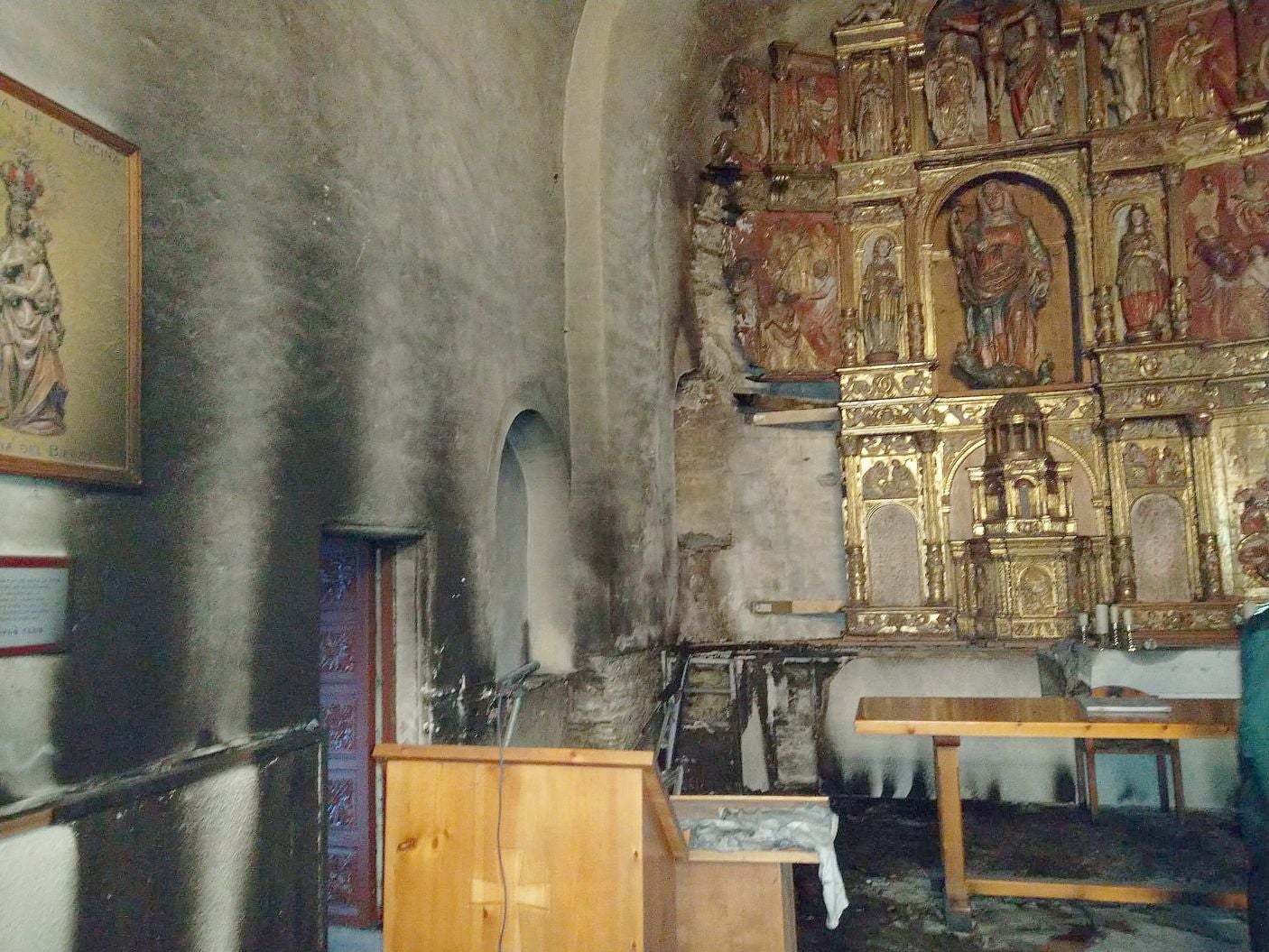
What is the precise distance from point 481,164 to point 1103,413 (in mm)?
5470

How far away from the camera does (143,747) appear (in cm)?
258

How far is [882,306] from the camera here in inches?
322

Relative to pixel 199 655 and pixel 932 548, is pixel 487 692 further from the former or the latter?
pixel 932 548

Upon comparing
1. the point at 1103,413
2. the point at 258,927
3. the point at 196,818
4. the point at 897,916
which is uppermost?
the point at 1103,413

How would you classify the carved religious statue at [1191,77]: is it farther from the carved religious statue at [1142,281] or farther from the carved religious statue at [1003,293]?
the carved religious statue at [1003,293]

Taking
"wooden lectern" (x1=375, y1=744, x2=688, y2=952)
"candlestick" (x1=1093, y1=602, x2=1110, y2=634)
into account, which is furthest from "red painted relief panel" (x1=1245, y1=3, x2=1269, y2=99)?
"wooden lectern" (x1=375, y1=744, x2=688, y2=952)

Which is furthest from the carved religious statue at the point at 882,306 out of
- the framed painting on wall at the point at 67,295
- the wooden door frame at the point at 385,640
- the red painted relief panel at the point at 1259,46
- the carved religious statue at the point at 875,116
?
the framed painting on wall at the point at 67,295

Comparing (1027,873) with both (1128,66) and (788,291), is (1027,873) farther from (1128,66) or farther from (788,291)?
(1128,66)

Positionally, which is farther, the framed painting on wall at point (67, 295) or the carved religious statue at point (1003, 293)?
the carved religious statue at point (1003, 293)

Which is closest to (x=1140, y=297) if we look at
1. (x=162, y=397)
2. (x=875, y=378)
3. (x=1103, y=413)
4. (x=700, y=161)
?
(x=1103, y=413)

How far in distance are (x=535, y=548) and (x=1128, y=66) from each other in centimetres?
655

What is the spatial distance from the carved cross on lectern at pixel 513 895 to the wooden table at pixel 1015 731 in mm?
2587

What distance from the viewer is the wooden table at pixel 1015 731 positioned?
174 inches

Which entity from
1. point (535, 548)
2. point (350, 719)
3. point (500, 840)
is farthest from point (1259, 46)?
point (500, 840)
